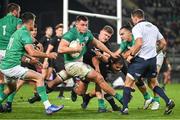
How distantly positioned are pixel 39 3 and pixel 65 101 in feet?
46.8

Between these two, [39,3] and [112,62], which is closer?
[112,62]

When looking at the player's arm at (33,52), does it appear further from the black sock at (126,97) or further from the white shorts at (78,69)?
the black sock at (126,97)

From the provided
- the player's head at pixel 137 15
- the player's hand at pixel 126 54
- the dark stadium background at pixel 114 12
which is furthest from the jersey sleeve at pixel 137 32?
the dark stadium background at pixel 114 12

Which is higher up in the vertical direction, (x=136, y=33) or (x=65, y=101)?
(x=136, y=33)

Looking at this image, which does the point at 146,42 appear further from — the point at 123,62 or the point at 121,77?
the point at 121,77

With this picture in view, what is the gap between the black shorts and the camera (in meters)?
12.6

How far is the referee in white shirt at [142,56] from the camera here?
12398 millimetres

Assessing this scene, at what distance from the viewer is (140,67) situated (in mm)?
12633

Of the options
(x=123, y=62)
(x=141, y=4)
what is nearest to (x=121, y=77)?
(x=123, y=62)

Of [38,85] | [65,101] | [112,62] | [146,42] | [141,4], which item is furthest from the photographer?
[141,4]

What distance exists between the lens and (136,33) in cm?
1246

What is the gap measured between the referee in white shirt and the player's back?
2975 millimetres

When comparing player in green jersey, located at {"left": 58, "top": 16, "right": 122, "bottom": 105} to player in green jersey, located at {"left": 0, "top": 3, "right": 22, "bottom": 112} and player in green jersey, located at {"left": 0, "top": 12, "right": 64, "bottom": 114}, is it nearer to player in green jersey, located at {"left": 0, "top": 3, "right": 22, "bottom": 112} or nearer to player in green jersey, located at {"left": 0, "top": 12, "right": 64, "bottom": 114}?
player in green jersey, located at {"left": 0, "top": 12, "right": 64, "bottom": 114}

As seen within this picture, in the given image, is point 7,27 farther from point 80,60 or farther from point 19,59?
point 80,60
